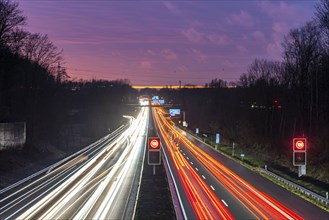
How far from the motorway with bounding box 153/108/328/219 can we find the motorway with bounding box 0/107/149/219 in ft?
15.4

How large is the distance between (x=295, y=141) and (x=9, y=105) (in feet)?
168

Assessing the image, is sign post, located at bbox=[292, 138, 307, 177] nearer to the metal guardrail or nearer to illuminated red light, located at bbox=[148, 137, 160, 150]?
the metal guardrail

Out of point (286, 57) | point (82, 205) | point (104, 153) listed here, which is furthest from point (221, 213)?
point (286, 57)

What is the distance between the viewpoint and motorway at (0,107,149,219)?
30000 millimetres

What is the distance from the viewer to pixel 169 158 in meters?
62.7

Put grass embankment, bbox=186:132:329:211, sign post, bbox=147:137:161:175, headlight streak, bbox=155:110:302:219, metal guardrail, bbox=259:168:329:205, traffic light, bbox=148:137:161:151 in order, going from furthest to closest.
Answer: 1. sign post, bbox=147:137:161:175
2. traffic light, bbox=148:137:161:151
3. grass embankment, bbox=186:132:329:211
4. metal guardrail, bbox=259:168:329:205
5. headlight streak, bbox=155:110:302:219

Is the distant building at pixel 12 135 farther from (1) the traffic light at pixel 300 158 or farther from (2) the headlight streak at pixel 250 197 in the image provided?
(1) the traffic light at pixel 300 158

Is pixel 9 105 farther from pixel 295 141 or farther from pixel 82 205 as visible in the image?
pixel 295 141

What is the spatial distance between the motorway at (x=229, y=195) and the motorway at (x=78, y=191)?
469cm

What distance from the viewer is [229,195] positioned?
36.0 meters

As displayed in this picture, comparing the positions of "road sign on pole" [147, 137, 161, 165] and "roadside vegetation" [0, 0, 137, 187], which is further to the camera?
"roadside vegetation" [0, 0, 137, 187]

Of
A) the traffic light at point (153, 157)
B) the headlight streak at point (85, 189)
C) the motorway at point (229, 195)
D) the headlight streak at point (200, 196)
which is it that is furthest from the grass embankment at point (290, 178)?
the headlight streak at point (85, 189)

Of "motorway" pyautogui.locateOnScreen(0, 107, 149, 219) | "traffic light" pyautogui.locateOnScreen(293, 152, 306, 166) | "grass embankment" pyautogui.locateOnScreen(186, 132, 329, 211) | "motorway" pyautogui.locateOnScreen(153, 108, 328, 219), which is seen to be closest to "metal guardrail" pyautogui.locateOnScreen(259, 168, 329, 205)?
"grass embankment" pyautogui.locateOnScreen(186, 132, 329, 211)

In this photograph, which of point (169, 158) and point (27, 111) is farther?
point (27, 111)
